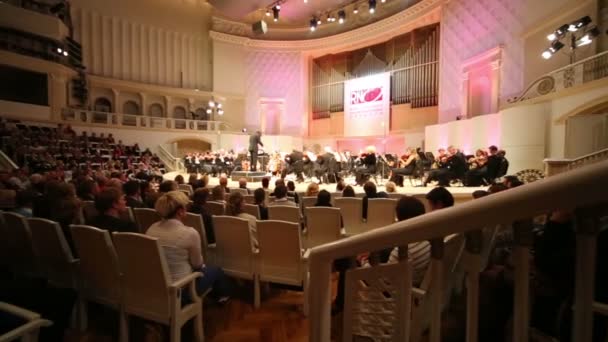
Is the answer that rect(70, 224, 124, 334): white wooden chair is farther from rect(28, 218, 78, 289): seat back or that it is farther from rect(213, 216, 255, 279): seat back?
rect(213, 216, 255, 279): seat back

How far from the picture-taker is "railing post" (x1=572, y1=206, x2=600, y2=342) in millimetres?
588

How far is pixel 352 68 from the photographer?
691 inches

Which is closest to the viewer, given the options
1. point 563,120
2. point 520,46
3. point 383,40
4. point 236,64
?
point 563,120

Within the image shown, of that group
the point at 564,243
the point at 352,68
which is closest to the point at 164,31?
the point at 352,68

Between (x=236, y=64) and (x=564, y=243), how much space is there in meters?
19.9

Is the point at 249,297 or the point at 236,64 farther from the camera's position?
the point at 236,64

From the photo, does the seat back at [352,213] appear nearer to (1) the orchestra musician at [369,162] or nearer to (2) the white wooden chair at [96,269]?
(2) the white wooden chair at [96,269]

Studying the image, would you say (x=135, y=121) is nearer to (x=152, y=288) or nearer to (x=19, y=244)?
(x=19, y=244)

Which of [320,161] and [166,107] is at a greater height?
[166,107]

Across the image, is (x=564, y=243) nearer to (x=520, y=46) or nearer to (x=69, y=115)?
(x=520, y=46)

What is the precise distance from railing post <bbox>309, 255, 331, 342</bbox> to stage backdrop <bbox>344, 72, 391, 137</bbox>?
14988 mm

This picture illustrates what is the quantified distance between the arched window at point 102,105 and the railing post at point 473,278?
64.0 feet

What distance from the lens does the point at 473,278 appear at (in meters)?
0.77

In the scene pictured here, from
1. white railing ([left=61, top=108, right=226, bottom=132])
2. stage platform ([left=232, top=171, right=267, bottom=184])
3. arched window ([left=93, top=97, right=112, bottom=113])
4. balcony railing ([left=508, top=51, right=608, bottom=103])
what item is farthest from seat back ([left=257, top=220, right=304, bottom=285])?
arched window ([left=93, top=97, right=112, bottom=113])
